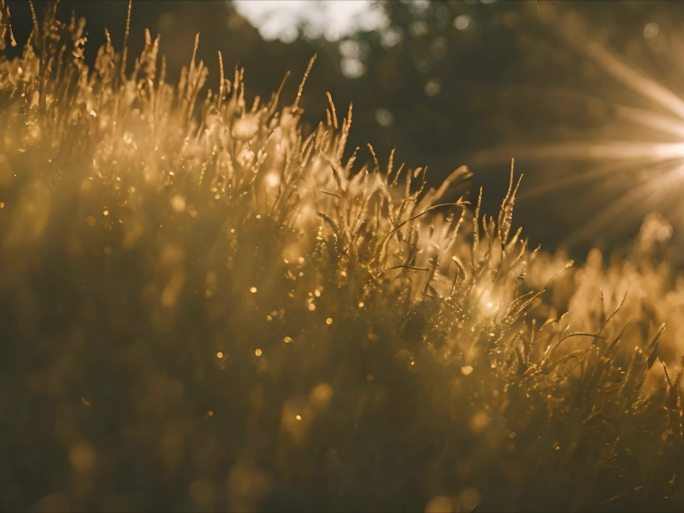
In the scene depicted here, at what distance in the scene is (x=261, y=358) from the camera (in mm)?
2346

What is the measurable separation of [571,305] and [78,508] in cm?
271

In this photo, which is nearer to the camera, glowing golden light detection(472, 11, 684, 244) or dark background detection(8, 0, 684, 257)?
dark background detection(8, 0, 684, 257)

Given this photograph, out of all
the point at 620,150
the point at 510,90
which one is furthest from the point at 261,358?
the point at 510,90

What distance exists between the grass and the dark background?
9.13 meters

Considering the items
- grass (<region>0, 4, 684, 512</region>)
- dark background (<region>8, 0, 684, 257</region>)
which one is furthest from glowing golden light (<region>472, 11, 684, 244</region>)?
grass (<region>0, 4, 684, 512</region>)

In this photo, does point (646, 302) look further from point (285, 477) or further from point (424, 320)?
point (285, 477)

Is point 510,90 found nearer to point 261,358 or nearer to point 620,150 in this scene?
point 620,150

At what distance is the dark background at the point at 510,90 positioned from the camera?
45.9 ft

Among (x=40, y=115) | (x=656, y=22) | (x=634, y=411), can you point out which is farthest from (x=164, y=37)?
(x=656, y=22)

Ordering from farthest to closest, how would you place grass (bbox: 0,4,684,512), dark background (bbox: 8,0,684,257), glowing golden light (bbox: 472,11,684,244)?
glowing golden light (bbox: 472,11,684,244) → dark background (bbox: 8,0,684,257) → grass (bbox: 0,4,684,512)

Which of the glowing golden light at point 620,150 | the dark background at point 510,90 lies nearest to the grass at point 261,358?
the dark background at point 510,90

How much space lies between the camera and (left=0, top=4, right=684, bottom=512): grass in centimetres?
206

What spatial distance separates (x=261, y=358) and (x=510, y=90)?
16.5 meters

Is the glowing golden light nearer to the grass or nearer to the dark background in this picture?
the dark background
